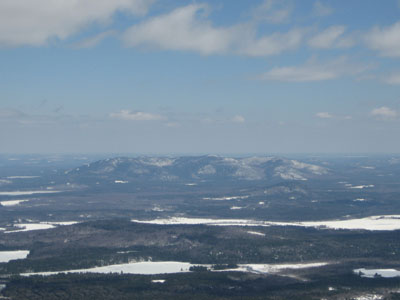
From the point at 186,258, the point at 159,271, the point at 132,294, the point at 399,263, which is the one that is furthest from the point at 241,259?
the point at 132,294

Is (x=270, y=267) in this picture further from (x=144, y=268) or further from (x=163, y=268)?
(x=144, y=268)

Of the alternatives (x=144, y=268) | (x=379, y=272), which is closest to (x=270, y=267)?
(x=379, y=272)

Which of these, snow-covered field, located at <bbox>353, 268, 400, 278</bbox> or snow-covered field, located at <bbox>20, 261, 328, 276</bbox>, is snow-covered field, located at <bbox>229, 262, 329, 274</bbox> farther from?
snow-covered field, located at <bbox>353, 268, 400, 278</bbox>

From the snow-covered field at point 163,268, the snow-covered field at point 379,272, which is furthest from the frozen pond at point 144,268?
the snow-covered field at point 379,272

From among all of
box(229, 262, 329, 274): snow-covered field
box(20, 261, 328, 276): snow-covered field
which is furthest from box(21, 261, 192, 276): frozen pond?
box(229, 262, 329, 274): snow-covered field

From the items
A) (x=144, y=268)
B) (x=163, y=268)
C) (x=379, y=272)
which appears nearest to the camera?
(x=379, y=272)

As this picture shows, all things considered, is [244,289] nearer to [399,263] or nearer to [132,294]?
[132,294]

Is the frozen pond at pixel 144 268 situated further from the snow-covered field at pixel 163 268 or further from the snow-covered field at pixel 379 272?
the snow-covered field at pixel 379 272
